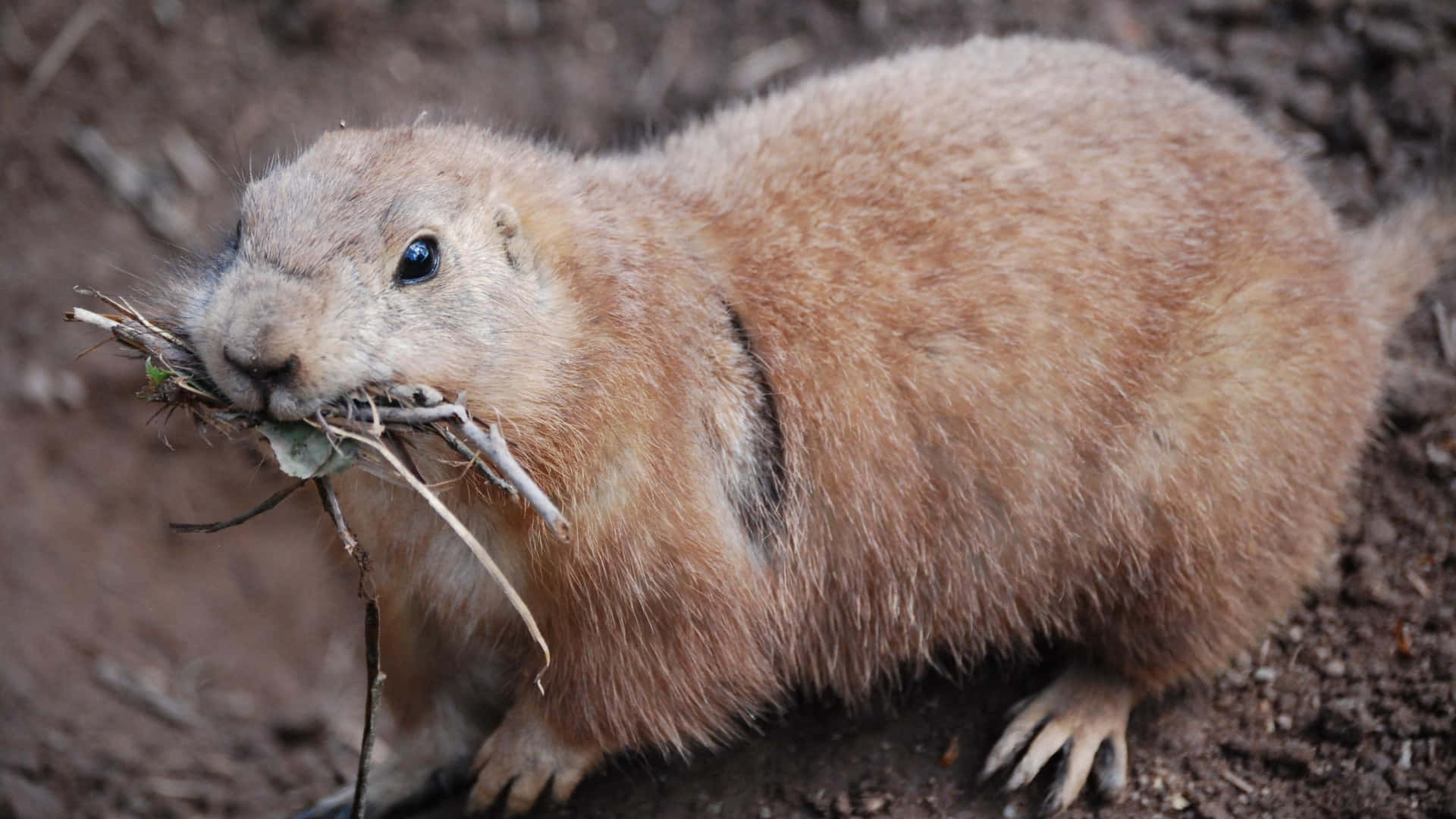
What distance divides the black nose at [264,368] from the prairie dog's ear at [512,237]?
836 millimetres

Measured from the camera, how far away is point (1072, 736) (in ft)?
14.8

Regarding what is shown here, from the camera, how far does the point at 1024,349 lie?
405cm

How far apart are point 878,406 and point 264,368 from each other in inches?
77.0

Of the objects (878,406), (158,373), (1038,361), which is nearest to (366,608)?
(158,373)

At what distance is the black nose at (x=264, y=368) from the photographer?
114 inches

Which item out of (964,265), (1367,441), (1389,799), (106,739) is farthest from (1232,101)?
(106,739)

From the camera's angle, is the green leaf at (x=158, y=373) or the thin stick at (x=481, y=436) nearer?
the thin stick at (x=481, y=436)

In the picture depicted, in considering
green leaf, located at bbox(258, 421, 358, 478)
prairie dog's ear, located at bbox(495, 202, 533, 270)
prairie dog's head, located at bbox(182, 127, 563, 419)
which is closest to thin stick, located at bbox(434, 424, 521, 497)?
prairie dog's head, located at bbox(182, 127, 563, 419)

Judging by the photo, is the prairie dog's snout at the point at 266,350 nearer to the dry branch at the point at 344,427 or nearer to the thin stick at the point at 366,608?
the dry branch at the point at 344,427

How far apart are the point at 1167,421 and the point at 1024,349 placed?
0.58 m

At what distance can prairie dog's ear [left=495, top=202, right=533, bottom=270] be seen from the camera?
360 cm

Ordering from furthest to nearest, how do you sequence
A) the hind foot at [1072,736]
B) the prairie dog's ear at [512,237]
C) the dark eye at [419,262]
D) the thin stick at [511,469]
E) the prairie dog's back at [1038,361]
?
the hind foot at [1072,736] < the prairie dog's back at [1038,361] < the prairie dog's ear at [512,237] < the dark eye at [419,262] < the thin stick at [511,469]

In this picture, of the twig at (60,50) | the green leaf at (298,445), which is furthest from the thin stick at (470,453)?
the twig at (60,50)

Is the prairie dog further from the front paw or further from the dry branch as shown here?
the dry branch
